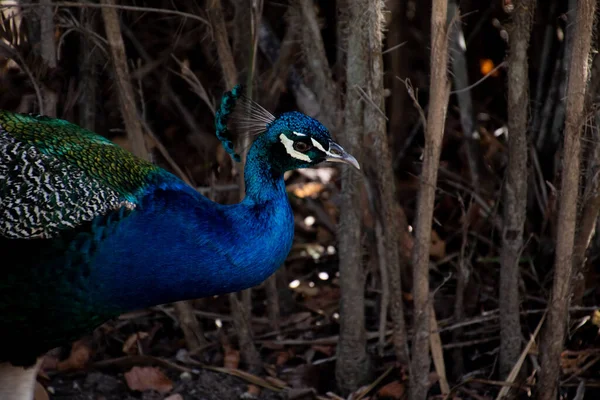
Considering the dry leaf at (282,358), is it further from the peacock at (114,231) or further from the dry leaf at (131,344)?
the peacock at (114,231)

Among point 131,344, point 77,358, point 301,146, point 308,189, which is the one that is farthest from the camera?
point 308,189

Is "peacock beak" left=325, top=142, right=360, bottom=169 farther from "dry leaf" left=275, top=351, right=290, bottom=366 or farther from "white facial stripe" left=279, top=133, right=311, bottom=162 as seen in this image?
"dry leaf" left=275, top=351, right=290, bottom=366

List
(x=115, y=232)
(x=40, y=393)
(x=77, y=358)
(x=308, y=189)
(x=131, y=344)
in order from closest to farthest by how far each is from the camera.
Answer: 1. (x=115, y=232)
2. (x=40, y=393)
3. (x=77, y=358)
4. (x=131, y=344)
5. (x=308, y=189)

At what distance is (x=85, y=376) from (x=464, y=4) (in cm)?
187

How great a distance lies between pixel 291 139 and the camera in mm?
2420

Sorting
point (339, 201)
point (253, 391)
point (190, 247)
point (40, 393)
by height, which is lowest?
point (253, 391)

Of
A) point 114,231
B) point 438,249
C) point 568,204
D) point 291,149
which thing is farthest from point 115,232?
point 438,249

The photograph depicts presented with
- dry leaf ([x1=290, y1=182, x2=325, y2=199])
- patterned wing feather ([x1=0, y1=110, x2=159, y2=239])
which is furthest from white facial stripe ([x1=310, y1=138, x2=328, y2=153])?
dry leaf ([x1=290, y1=182, x2=325, y2=199])

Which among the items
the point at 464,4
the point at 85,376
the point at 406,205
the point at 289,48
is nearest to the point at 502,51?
the point at 464,4

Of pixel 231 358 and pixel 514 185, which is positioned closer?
pixel 514 185

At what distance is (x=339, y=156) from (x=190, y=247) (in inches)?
17.5

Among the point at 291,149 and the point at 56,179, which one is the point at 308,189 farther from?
the point at 56,179

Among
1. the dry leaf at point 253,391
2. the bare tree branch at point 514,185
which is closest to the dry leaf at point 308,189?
the dry leaf at point 253,391

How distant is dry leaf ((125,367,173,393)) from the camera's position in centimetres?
294
